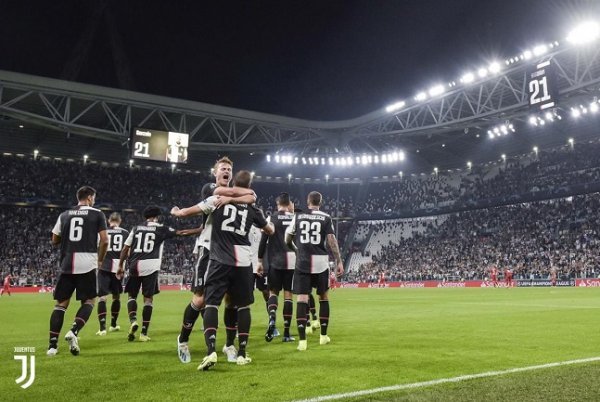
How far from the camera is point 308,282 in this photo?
789cm

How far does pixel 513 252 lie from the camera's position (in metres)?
44.7

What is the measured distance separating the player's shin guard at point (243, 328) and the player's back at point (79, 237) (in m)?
2.63

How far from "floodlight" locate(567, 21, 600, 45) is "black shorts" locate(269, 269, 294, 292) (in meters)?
23.6

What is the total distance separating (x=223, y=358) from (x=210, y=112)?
103 ft

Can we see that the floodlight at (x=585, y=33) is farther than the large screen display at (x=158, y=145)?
No

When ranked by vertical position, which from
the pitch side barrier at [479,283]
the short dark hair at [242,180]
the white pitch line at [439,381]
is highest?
the short dark hair at [242,180]

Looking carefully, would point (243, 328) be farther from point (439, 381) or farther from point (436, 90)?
point (436, 90)

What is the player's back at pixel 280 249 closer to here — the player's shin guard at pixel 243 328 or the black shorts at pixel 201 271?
the black shorts at pixel 201 271

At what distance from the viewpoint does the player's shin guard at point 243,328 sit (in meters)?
6.07

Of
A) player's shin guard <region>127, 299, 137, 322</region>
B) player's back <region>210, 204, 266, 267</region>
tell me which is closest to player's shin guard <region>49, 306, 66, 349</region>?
player's shin guard <region>127, 299, 137, 322</region>

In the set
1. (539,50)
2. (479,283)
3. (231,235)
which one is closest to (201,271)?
(231,235)

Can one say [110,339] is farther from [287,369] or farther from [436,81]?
[436,81]

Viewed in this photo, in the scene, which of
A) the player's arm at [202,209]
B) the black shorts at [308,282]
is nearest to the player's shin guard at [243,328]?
the player's arm at [202,209]

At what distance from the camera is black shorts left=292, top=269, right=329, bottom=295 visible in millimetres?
7817
